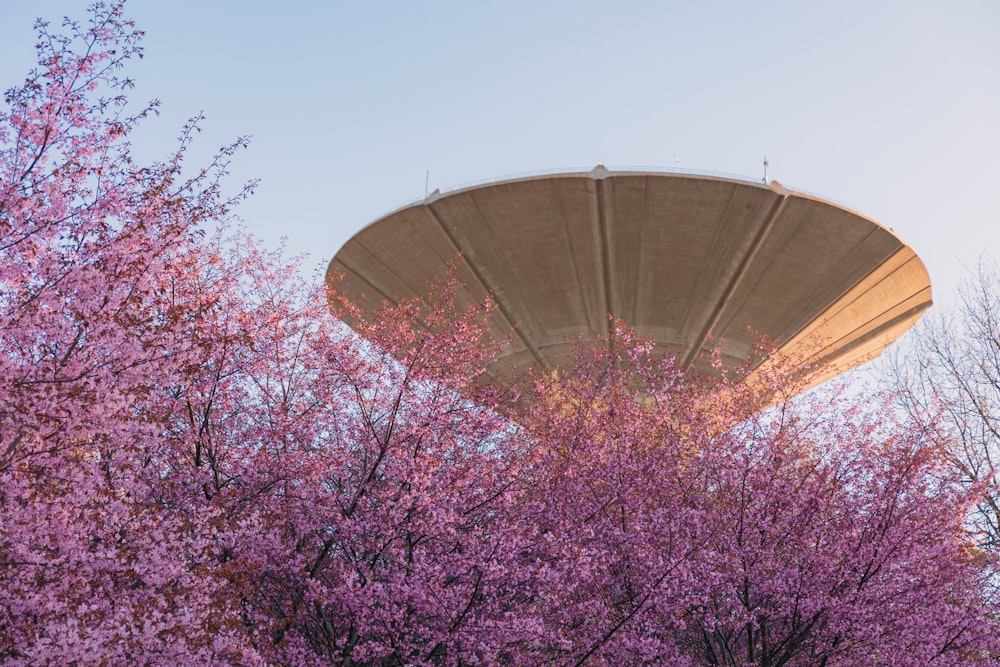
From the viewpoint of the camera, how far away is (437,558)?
1019cm

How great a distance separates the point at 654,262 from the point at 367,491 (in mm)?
9874

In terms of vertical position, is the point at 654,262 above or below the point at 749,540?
above

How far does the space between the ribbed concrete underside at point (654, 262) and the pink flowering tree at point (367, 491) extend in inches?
160

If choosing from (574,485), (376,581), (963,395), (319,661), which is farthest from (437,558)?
(963,395)

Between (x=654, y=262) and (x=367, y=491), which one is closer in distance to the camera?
(x=367, y=491)

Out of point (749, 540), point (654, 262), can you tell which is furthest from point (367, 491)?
point (654, 262)

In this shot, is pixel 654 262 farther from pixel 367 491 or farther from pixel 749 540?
pixel 367 491

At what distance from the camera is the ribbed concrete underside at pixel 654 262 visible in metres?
16.9

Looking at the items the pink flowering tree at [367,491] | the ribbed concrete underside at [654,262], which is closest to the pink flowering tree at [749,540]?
the pink flowering tree at [367,491]

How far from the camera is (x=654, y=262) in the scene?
18297 millimetres

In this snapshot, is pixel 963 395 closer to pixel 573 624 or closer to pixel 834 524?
pixel 834 524

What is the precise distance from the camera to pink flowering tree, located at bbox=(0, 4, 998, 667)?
6.98 m

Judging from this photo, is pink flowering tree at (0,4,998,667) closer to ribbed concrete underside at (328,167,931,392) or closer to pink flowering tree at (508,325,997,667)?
pink flowering tree at (508,325,997,667)

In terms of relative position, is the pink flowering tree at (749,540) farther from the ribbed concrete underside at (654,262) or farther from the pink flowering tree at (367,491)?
the ribbed concrete underside at (654,262)
